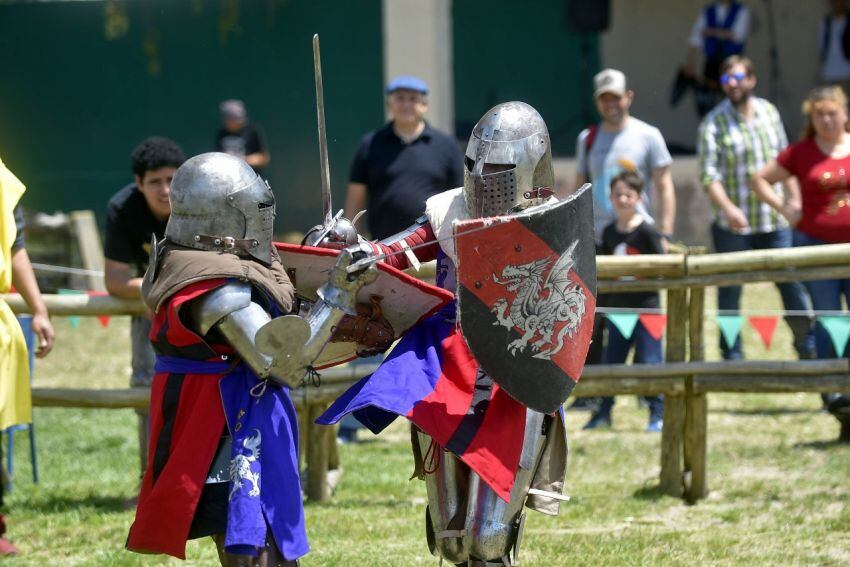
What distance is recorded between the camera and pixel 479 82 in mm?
14781

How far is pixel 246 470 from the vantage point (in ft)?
12.7

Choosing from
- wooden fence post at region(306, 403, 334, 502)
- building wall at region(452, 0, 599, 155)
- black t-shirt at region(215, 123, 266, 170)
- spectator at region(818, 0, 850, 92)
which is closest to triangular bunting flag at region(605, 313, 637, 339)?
wooden fence post at region(306, 403, 334, 502)

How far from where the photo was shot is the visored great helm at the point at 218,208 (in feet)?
12.6

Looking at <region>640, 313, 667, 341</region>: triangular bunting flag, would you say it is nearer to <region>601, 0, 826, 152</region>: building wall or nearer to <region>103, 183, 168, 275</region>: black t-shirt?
<region>103, 183, 168, 275</region>: black t-shirt

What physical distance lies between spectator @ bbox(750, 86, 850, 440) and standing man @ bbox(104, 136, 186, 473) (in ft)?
11.1

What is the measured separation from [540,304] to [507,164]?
43 cm

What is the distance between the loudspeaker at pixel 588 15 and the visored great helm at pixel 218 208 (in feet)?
36.7

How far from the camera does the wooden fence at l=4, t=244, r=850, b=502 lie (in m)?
5.87

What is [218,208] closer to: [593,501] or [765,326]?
[593,501]

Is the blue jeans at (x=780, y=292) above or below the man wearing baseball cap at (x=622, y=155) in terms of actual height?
below

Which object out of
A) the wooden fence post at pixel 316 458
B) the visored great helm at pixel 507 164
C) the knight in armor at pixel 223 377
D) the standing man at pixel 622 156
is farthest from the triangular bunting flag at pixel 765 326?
the knight in armor at pixel 223 377

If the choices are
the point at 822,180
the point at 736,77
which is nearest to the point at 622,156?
the point at 736,77

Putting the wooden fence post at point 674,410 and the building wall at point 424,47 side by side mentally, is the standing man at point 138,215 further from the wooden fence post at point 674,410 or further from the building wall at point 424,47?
the building wall at point 424,47

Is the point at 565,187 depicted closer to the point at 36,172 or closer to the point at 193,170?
the point at 36,172
